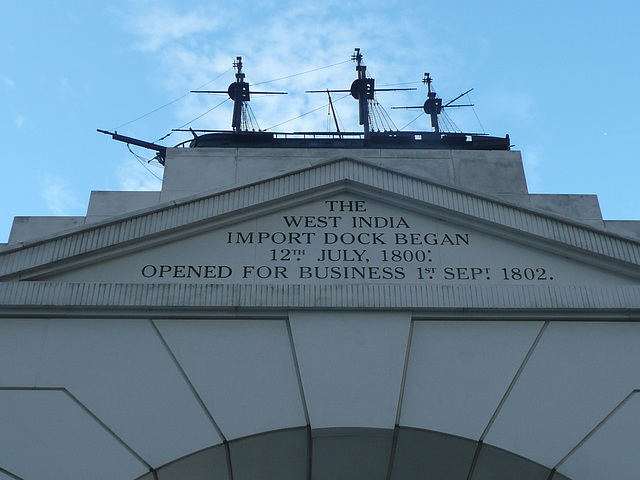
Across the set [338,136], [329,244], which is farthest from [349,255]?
[338,136]

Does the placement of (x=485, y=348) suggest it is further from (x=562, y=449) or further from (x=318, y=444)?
(x=318, y=444)

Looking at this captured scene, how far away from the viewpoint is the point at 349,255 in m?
11.2

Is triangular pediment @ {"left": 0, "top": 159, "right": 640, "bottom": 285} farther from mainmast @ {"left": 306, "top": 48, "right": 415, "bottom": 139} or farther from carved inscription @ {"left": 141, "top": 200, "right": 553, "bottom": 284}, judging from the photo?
mainmast @ {"left": 306, "top": 48, "right": 415, "bottom": 139}

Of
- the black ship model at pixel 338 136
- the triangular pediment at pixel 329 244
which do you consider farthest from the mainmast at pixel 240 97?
the triangular pediment at pixel 329 244

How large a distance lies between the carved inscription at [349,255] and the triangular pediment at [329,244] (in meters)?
0.02

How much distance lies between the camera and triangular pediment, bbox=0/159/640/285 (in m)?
10.9

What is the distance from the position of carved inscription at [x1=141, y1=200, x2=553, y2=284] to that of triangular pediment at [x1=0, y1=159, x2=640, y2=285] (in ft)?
0.05

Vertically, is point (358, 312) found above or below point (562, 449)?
above

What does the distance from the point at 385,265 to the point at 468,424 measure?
2.63 m

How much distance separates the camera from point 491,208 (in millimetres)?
11547

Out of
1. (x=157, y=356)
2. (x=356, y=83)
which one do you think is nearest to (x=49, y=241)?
(x=157, y=356)

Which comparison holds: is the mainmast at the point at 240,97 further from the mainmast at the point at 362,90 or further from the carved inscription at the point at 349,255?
the carved inscription at the point at 349,255

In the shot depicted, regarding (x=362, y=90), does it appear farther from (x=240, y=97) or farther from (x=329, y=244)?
(x=329, y=244)

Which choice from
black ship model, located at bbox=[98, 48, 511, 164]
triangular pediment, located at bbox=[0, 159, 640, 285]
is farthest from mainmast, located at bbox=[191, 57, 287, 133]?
triangular pediment, located at bbox=[0, 159, 640, 285]
